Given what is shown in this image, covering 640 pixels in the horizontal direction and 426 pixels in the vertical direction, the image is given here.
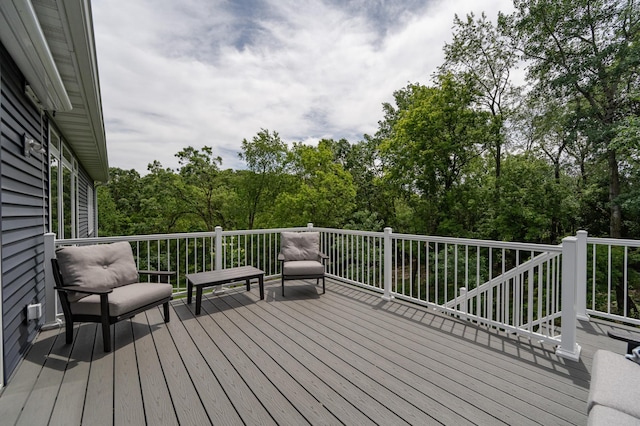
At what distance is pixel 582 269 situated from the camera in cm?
344

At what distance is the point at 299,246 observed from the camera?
5004mm

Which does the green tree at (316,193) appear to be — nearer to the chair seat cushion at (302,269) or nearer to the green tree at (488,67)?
the green tree at (488,67)

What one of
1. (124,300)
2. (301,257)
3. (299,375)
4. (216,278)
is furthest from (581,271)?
(124,300)

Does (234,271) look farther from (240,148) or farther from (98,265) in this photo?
(240,148)

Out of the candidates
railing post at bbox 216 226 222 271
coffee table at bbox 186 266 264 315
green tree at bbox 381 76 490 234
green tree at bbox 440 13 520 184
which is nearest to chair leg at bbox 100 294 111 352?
coffee table at bbox 186 266 264 315

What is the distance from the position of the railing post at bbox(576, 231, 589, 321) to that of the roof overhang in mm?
5390

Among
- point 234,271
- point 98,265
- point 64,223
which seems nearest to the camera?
point 98,265

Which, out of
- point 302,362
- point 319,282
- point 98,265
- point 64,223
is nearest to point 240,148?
point 64,223

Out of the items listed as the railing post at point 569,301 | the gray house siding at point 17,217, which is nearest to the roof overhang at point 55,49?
the gray house siding at point 17,217

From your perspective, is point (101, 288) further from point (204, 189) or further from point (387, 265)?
point (204, 189)

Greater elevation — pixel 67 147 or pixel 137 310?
pixel 67 147

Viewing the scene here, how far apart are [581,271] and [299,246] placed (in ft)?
12.8

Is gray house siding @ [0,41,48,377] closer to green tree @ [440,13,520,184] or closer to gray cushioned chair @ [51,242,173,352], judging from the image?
gray cushioned chair @ [51,242,173,352]

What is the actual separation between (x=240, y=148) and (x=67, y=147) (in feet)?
29.7
